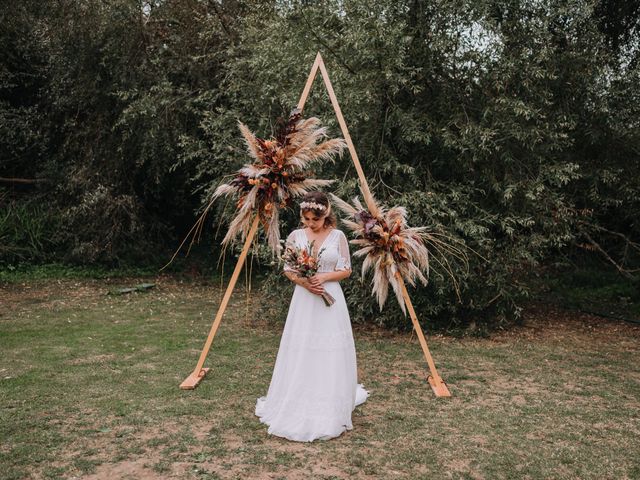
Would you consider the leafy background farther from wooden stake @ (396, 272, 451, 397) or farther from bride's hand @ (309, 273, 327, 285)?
bride's hand @ (309, 273, 327, 285)

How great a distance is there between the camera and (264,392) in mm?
6328

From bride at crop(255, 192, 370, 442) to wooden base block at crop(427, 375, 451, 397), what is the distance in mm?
1212

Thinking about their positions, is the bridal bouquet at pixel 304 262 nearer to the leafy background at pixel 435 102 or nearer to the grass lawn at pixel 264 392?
the grass lawn at pixel 264 392

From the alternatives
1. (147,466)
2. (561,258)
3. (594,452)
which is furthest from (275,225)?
(561,258)

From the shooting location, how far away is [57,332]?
28.7 feet

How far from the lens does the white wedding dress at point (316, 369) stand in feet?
16.9

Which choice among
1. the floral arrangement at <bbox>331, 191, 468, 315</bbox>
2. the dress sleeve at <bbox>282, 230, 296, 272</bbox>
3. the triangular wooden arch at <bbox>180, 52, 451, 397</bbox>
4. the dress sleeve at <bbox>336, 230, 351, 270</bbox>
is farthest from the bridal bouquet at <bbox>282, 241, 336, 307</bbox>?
the triangular wooden arch at <bbox>180, 52, 451, 397</bbox>

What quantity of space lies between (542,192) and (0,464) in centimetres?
720

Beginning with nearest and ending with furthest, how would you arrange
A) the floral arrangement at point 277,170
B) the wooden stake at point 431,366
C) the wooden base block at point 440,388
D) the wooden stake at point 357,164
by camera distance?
the floral arrangement at point 277,170
the wooden stake at point 357,164
the wooden stake at point 431,366
the wooden base block at point 440,388

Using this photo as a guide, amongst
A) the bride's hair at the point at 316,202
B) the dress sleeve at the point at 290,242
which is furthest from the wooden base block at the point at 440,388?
the bride's hair at the point at 316,202

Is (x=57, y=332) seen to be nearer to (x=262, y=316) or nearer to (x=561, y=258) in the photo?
(x=262, y=316)

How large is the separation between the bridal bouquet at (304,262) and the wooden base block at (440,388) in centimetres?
180

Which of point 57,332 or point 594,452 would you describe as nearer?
point 594,452

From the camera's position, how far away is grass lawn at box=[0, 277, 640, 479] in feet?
15.1
